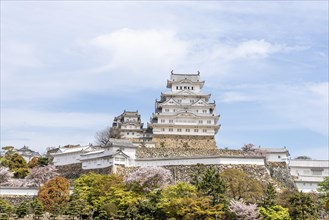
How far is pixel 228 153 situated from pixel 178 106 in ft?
35.4

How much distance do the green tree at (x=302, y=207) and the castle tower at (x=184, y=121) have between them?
19.3m

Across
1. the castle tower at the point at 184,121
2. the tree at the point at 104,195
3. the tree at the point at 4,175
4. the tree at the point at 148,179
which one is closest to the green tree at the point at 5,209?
the tree at the point at 104,195

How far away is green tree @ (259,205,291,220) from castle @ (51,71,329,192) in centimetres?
917

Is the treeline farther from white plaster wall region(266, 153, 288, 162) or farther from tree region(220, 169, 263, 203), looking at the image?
white plaster wall region(266, 153, 288, 162)

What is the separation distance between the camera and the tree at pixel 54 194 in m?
38.5

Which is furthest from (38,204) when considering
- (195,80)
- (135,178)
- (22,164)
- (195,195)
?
(195,80)

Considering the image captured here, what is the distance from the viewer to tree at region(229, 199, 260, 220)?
112 ft

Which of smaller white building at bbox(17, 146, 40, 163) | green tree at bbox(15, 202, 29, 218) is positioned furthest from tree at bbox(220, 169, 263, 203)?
smaller white building at bbox(17, 146, 40, 163)

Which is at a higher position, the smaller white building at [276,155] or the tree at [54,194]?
the smaller white building at [276,155]

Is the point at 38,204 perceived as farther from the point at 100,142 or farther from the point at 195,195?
the point at 100,142

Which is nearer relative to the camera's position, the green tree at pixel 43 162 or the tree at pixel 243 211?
the tree at pixel 243 211

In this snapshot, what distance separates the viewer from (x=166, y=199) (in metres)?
34.7

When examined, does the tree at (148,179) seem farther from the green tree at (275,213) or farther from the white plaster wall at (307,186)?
the white plaster wall at (307,186)

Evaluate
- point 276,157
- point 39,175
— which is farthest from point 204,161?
point 39,175
